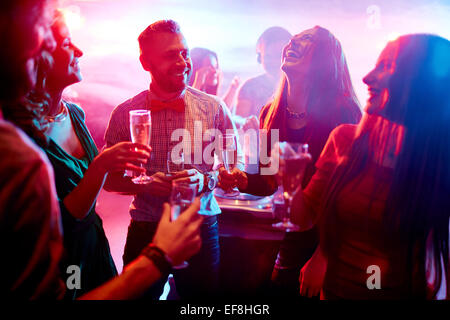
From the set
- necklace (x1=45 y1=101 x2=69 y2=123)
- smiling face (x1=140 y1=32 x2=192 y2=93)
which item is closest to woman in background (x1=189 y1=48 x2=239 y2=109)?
smiling face (x1=140 y1=32 x2=192 y2=93)

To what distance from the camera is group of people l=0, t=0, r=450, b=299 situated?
974mm

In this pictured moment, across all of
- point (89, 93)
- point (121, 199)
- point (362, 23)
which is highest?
point (362, 23)

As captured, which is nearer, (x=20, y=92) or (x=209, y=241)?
(x=20, y=92)

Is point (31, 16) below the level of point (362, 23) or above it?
below

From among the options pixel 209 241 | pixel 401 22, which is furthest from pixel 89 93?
pixel 401 22

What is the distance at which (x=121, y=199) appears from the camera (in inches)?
230

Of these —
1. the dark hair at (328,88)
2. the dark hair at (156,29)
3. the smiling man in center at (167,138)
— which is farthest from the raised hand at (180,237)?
the dark hair at (156,29)

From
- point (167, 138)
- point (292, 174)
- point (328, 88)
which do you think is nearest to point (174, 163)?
point (167, 138)

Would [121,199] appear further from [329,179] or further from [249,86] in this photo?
[329,179]

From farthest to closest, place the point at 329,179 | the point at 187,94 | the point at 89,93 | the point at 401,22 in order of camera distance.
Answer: the point at 89,93 < the point at 401,22 < the point at 187,94 < the point at 329,179

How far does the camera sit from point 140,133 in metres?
1.61

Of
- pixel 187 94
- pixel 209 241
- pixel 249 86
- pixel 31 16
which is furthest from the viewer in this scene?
pixel 249 86

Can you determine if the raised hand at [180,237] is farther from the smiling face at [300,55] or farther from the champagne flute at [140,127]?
the smiling face at [300,55]
